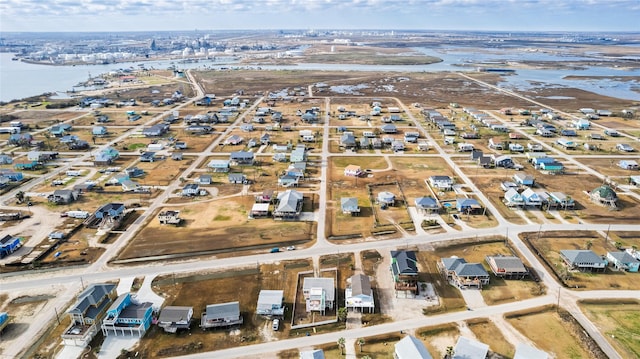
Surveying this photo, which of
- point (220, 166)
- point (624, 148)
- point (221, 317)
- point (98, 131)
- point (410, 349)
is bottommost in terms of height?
point (410, 349)

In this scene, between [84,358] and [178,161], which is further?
[178,161]

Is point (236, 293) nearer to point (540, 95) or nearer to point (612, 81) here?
point (540, 95)

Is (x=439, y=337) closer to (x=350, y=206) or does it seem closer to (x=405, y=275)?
(x=405, y=275)

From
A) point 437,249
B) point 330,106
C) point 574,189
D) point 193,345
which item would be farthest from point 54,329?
point 330,106

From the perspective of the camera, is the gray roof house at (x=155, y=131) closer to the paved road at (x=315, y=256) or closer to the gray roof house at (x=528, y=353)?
the paved road at (x=315, y=256)

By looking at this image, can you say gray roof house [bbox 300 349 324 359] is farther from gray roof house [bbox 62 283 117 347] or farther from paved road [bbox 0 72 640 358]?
gray roof house [bbox 62 283 117 347]

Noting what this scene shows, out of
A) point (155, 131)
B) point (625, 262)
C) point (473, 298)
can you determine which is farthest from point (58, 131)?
point (625, 262)

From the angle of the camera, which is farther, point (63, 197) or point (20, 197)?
point (20, 197)
